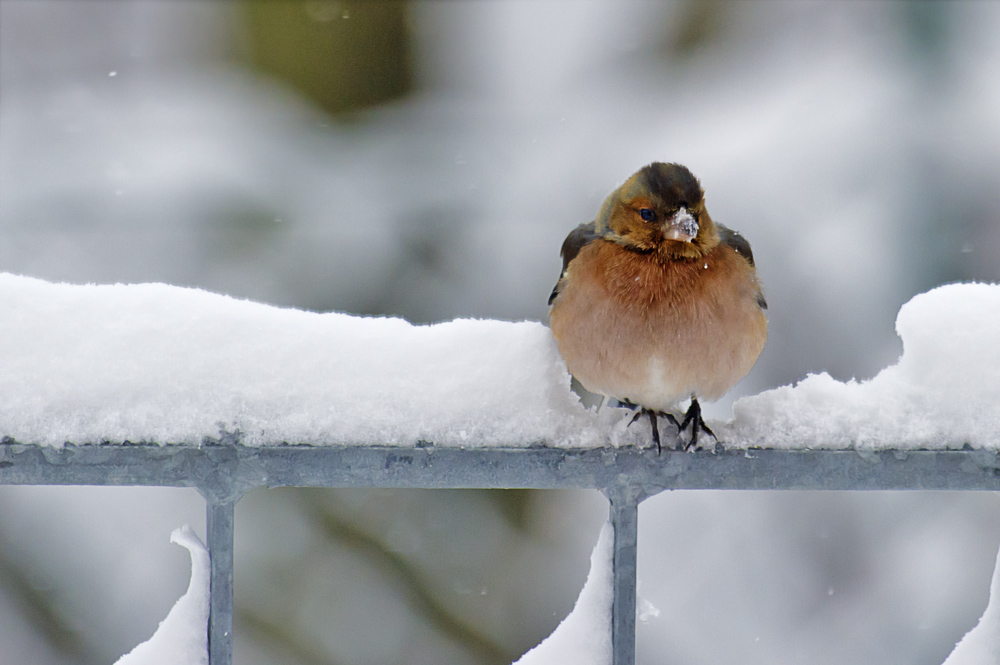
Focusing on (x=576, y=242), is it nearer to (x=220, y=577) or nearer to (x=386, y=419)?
(x=386, y=419)

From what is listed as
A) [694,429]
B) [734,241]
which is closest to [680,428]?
[694,429]

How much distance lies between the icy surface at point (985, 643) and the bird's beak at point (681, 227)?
2.41 feet

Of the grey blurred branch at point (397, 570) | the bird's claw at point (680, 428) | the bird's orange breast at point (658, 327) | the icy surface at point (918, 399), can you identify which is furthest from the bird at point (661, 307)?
the grey blurred branch at point (397, 570)

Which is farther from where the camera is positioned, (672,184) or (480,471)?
(672,184)

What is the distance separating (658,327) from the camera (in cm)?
154

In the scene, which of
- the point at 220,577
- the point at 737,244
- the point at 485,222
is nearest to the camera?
the point at 220,577

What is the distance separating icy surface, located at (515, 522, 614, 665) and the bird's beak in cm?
74

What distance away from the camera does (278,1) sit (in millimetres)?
3850

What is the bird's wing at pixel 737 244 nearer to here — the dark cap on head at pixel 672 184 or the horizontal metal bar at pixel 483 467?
the dark cap on head at pixel 672 184

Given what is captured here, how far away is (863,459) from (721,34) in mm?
3408

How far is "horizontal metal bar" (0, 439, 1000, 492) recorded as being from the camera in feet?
2.86

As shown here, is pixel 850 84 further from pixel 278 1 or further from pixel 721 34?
pixel 278 1

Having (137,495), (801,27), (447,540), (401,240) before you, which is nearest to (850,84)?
(801,27)

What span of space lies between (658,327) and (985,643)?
0.69 meters
